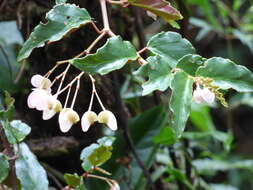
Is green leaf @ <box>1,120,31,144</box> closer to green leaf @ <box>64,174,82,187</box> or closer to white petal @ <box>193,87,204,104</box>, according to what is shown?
green leaf @ <box>64,174,82,187</box>

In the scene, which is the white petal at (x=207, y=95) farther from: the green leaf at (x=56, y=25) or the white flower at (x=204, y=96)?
the green leaf at (x=56, y=25)

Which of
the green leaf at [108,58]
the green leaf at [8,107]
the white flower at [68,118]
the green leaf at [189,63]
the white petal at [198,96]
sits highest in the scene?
the green leaf at [108,58]

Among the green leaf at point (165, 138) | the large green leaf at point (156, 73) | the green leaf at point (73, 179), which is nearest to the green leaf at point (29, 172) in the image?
the green leaf at point (73, 179)

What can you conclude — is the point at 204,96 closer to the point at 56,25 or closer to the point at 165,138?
the point at 56,25

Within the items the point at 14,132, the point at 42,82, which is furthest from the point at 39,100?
the point at 14,132

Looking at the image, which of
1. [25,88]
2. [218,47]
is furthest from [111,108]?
[218,47]

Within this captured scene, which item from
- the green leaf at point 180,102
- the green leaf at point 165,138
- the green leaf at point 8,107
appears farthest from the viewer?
the green leaf at point 165,138
